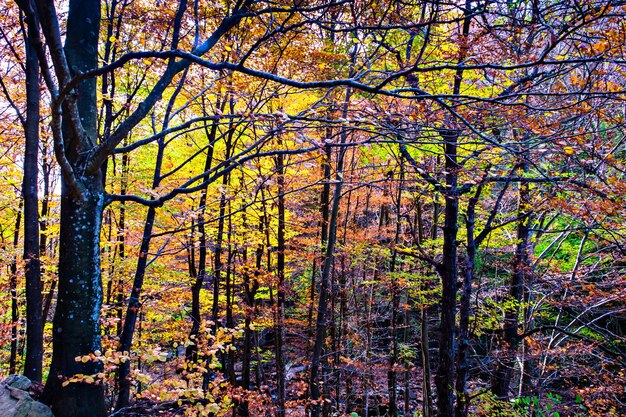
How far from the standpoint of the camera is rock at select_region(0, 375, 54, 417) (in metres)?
3.27

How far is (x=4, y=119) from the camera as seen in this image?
25.4 feet

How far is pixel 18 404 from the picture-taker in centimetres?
337

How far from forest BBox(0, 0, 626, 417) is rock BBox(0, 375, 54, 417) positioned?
0.33 feet

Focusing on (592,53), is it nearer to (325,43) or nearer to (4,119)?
(325,43)

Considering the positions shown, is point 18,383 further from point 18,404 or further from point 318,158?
point 318,158

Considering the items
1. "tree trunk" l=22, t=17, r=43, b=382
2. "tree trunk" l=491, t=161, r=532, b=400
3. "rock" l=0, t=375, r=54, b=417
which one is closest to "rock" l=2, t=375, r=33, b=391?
"rock" l=0, t=375, r=54, b=417

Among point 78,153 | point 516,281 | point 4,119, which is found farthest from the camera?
point 516,281

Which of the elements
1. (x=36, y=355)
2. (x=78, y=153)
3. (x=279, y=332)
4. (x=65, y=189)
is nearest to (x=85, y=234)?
(x=65, y=189)

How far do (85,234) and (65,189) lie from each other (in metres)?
0.51

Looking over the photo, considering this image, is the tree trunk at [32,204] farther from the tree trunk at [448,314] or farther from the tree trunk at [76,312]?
the tree trunk at [448,314]

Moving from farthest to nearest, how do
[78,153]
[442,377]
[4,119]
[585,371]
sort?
1. [4,119]
2. [585,371]
3. [442,377]
4. [78,153]

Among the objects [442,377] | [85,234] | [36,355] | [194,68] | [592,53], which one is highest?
[194,68]

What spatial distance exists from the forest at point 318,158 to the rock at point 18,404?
0.10 m

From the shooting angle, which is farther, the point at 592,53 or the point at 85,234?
the point at 592,53
